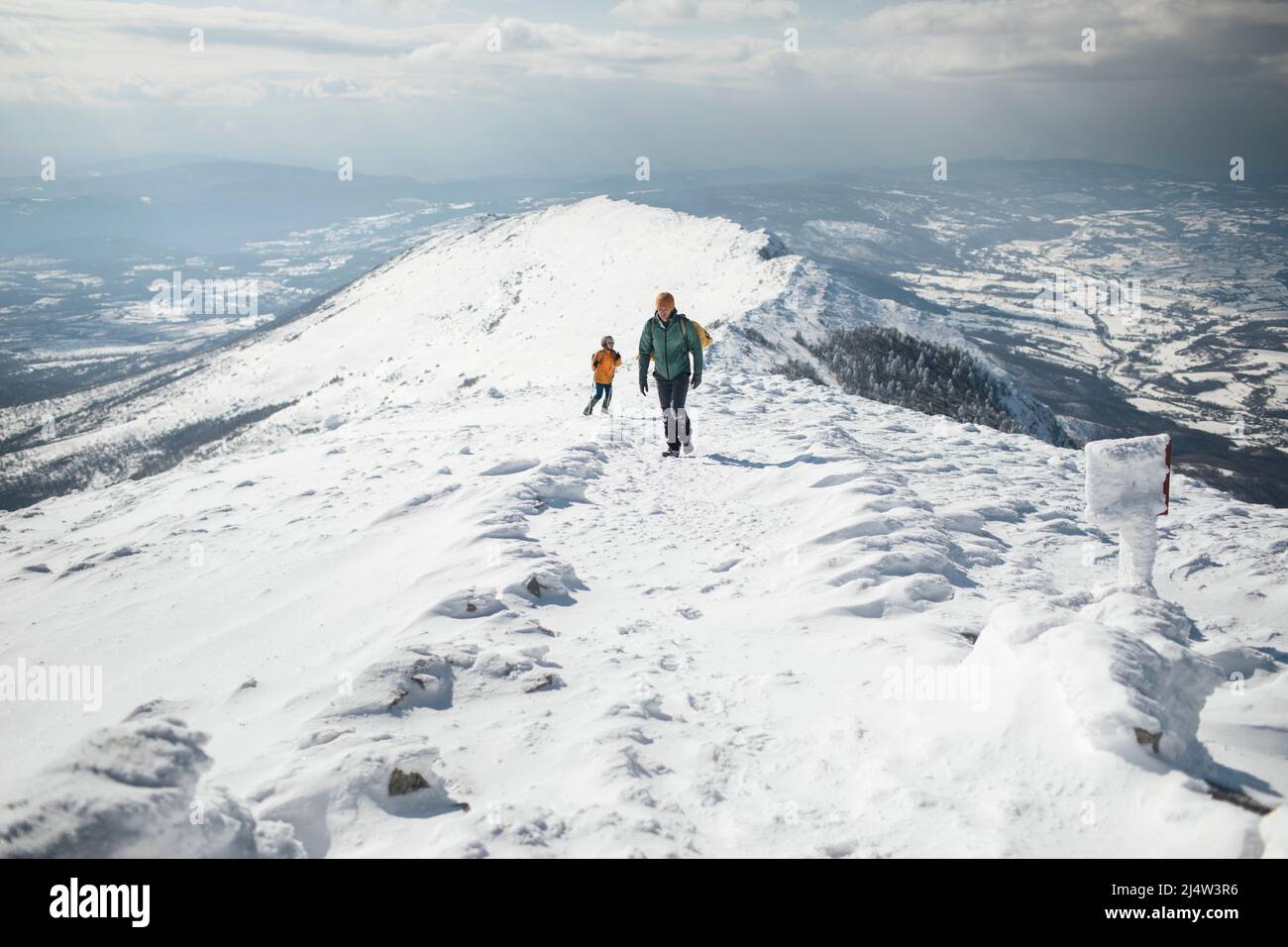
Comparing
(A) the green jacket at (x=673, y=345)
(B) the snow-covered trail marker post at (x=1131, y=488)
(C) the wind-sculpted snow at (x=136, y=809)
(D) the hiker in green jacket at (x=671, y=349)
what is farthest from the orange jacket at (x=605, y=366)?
(C) the wind-sculpted snow at (x=136, y=809)

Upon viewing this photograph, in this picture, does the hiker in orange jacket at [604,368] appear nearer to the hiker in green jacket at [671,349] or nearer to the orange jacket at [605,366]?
the orange jacket at [605,366]

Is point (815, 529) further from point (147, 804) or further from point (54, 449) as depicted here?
point (54, 449)

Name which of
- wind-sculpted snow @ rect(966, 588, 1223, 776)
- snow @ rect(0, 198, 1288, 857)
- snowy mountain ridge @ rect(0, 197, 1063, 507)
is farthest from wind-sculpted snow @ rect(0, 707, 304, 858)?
snowy mountain ridge @ rect(0, 197, 1063, 507)

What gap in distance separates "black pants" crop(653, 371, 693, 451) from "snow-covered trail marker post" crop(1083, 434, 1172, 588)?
24.3ft

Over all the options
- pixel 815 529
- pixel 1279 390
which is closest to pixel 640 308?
pixel 815 529

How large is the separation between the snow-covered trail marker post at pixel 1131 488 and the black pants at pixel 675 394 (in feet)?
24.3

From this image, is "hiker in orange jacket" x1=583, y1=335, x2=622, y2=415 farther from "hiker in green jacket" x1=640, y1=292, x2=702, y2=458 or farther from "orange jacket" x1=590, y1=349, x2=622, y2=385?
"hiker in green jacket" x1=640, y1=292, x2=702, y2=458

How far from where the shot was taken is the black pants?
13.5m

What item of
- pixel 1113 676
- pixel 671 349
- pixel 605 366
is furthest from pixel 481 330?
pixel 1113 676

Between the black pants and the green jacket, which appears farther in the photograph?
the black pants

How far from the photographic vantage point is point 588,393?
21.0 metres

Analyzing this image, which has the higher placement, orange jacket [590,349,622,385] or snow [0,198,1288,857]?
orange jacket [590,349,622,385]

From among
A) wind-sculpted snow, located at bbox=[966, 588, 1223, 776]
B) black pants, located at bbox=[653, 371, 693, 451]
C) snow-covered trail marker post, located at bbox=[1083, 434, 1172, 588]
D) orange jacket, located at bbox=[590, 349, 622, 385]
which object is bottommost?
wind-sculpted snow, located at bbox=[966, 588, 1223, 776]
